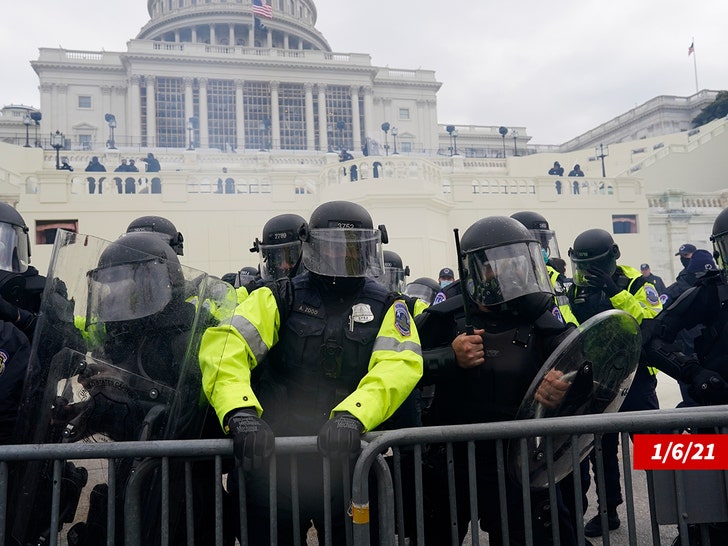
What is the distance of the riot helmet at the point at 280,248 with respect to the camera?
4191mm

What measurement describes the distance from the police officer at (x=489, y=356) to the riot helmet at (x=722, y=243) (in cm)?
109

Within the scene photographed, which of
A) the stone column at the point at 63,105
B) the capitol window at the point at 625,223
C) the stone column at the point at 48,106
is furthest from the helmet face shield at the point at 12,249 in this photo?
the stone column at the point at 48,106

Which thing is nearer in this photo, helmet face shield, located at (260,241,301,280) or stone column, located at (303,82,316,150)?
helmet face shield, located at (260,241,301,280)

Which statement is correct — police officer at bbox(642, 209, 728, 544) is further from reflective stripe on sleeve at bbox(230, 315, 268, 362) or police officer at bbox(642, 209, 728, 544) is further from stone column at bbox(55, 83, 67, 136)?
stone column at bbox(55, 83, 67, 136)

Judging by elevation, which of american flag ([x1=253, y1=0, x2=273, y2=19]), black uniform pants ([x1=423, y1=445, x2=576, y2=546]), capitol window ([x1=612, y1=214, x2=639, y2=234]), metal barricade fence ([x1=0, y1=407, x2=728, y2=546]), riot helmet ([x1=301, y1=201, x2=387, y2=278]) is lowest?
black uniform pants ([x1=423, y1=445, x2=576, y2=546])

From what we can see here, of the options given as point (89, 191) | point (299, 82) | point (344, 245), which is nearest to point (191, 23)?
point (299, 82)

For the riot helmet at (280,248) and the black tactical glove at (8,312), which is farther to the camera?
the riot helmet at (280,248)

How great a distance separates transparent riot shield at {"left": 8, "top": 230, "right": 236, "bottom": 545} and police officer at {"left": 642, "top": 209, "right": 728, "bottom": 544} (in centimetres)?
244

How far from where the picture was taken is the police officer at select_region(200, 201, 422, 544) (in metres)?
2.08

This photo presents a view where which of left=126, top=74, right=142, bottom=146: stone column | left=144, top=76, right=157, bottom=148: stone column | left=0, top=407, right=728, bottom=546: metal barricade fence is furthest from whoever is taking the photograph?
left=126, top=74, right=142, bottom=146: stone column

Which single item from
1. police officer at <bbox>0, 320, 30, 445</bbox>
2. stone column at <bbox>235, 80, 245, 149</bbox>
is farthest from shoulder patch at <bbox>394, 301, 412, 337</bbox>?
stone column at <bbox>235, 80, 245, 149</bbox>

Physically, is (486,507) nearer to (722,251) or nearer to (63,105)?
(722,251)

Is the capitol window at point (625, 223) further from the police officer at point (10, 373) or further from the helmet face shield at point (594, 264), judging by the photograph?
the police officer at point (10, 373)

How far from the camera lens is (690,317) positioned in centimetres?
309
